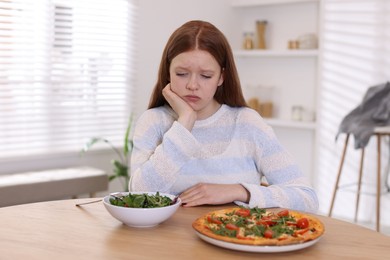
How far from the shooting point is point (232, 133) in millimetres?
2029

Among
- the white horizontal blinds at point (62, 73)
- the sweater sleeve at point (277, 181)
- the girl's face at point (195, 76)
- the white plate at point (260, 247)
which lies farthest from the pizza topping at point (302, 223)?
the white horizontal blinds at point (62, 73)

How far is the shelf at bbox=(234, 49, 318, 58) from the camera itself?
4.75 m

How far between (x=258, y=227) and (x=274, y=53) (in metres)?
3.69

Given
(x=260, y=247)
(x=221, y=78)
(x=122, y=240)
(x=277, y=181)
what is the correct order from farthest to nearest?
(x=221, y=78) < (x=277, y=181) < (x=122, y=240) < (x=260, y=247)

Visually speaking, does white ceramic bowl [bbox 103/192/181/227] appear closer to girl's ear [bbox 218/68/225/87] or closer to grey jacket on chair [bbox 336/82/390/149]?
girl's ear [bbox 218/68/225/87]

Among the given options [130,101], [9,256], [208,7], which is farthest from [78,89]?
[9,256]

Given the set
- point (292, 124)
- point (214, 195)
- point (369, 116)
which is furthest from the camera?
point (292, 124)

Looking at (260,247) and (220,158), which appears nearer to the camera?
(260,247)

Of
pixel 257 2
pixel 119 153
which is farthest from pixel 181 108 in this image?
pixel 257 2

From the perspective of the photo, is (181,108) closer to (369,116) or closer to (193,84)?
(193,84)

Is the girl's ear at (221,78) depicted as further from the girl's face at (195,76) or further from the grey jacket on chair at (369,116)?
the grey jacket on chair at (369,116)

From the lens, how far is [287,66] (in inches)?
198

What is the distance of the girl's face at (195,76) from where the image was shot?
191 cm

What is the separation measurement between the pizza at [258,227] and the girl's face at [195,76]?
0.50 m
